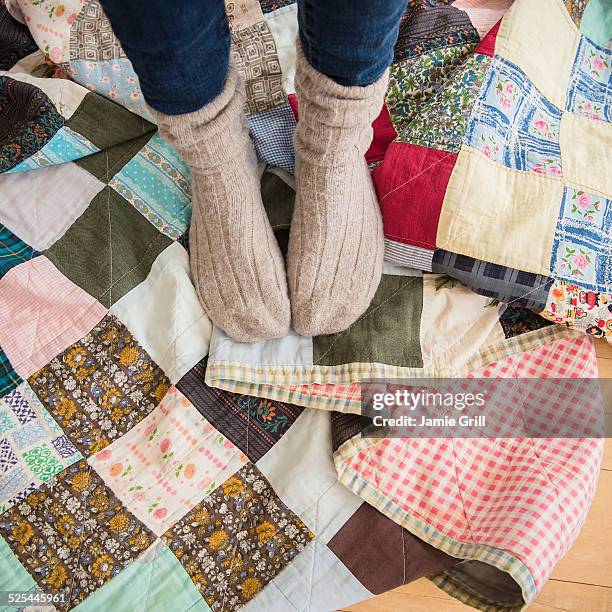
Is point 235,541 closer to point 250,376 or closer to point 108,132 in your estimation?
point 250,376

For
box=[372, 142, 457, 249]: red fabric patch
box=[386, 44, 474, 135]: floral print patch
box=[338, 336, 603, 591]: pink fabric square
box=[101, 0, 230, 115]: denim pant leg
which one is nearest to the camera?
box=[101, 0, 230, 115]: denim pant leg

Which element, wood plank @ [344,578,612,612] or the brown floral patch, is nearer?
wood plank @ [344,578,612,612]

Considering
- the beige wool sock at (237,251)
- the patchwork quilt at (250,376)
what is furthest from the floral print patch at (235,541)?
the beige wool sock at (237,251)

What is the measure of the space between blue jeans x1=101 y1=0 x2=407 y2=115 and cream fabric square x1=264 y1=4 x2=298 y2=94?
371 mm

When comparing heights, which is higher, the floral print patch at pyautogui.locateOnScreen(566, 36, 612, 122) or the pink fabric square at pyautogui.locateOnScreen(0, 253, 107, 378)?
the floral print patch at pyautogui.locateOnScreen(566, 36, 612, 122)

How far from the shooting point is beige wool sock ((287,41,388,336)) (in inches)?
27.5

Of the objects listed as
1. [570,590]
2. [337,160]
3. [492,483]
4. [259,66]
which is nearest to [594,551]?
[570,590]

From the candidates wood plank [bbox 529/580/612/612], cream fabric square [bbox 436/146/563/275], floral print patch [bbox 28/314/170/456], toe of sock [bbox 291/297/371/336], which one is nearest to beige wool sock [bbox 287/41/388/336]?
toe of sock [bbox 291/297/371/336]

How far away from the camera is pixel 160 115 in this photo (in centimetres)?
58

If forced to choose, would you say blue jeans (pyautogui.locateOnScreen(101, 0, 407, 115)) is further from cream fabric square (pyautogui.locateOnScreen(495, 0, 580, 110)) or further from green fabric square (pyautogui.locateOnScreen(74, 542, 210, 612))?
green fabric square (pyautogui.locateOnScreen(74, 542, 210, 612))

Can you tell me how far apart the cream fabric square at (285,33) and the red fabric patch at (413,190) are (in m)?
0.23

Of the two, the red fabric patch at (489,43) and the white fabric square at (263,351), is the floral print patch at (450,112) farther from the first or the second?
the white fabric square at (263,351)

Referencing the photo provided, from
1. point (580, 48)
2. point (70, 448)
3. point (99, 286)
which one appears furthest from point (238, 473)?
point (580, 48)

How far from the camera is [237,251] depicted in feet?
2.44
